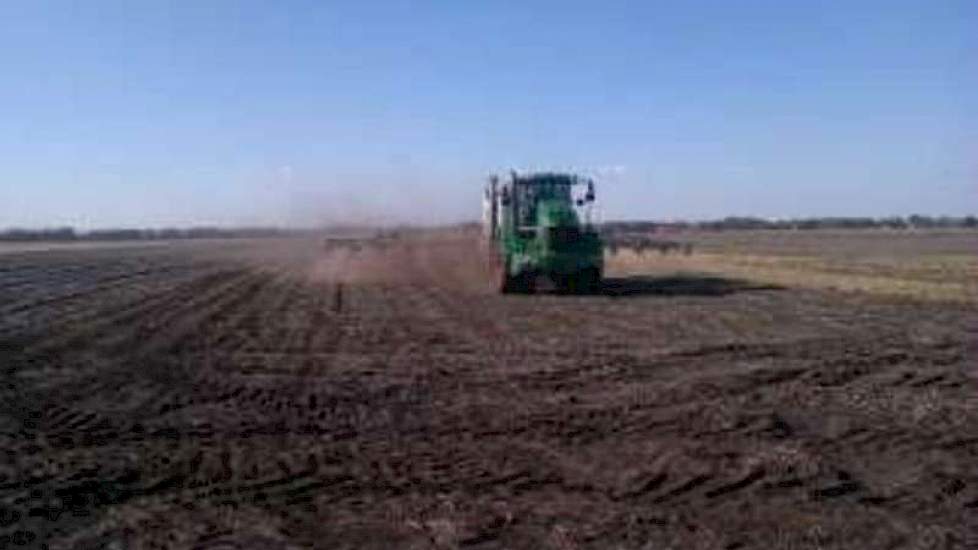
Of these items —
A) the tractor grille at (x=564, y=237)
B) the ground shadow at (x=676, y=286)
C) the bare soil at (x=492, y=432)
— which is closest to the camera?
the bare soil at (x=492, y=432)

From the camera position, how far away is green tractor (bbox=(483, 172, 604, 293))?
34.1 meters

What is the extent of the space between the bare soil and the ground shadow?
8.37 meters

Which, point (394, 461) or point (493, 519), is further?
point (394, 461)

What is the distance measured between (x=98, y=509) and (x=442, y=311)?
64.0 ft

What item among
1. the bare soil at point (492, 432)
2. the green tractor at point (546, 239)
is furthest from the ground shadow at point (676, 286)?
the bare soil at point (492, 432)

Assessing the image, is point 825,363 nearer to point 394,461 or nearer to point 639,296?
point 394,461

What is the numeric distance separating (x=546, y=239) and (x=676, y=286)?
6792 millimetres

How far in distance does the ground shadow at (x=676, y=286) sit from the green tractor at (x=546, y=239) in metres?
1.21

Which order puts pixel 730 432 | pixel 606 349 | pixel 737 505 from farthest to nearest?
pixel 606 349 → pixel 730 432 → pixel 737 505

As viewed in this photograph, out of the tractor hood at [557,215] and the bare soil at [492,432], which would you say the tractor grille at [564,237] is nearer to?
the tractor hood at [557,215]

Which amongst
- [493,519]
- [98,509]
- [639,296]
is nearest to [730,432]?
[493,519]

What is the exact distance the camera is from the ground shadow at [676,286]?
36.3 metres

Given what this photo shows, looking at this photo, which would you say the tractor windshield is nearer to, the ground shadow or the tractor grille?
the tractor grille

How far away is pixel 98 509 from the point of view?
10.0 meters
